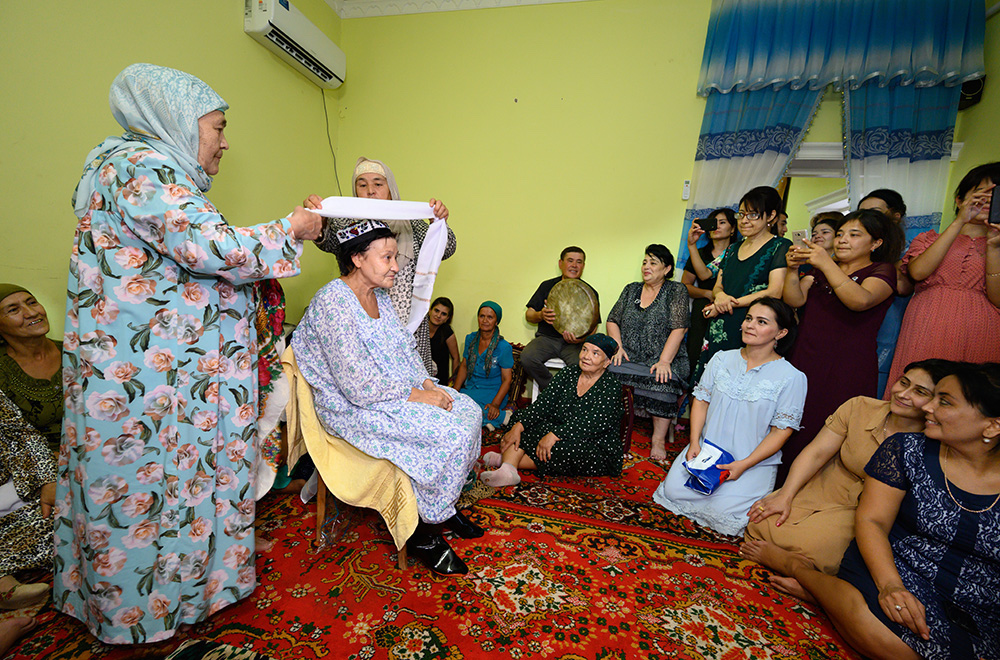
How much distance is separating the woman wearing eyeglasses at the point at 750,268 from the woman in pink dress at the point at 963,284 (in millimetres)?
634

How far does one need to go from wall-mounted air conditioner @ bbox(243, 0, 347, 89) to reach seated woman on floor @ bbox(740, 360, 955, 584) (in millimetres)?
4386

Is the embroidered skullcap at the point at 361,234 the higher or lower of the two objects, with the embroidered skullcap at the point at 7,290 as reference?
higher

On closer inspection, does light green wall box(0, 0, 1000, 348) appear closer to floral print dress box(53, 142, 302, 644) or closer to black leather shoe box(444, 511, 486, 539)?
floral print dress box(53, 142, 302, 644)

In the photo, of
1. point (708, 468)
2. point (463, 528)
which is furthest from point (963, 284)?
point (463, 528)

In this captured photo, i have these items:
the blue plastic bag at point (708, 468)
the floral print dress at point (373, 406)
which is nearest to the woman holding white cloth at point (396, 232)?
the floral print dress at point (373, 406)

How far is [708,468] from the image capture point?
2.34 metres

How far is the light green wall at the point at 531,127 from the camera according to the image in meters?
3.98

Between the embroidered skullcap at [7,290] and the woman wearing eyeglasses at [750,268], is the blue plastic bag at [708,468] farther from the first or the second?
the embroidered skullcap at [7,290]

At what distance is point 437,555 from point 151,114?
6.20 feet

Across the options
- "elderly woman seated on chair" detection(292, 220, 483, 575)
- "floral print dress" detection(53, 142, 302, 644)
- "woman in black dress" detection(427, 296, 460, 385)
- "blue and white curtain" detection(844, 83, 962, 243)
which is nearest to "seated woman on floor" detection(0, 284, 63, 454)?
"floral print dress" detection(53, 142, 302, 644)

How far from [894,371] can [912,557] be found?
1181 mm

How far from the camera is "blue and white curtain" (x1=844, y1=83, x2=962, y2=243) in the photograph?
11.5 feet

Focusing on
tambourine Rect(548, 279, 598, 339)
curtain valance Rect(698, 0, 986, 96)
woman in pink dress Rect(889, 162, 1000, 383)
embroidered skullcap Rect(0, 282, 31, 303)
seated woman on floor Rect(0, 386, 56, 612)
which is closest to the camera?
seated woman on floor Rect(0, 386, 56, 612)

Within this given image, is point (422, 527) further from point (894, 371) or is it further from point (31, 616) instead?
point (894, 371)
